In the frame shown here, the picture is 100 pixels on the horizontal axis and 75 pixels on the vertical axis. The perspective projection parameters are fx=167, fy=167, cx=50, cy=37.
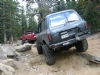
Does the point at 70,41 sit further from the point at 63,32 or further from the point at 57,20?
the point at 57,20

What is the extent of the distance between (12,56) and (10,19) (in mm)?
21842

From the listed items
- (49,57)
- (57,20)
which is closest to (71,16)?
(57,20)

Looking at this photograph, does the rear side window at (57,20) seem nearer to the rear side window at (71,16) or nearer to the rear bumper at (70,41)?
the rear side window at (71,16)

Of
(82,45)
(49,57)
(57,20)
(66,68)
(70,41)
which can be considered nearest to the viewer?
(70,41)

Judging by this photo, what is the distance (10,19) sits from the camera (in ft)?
96.6

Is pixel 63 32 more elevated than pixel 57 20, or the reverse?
pixel 57 20

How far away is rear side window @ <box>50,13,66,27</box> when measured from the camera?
7017 mm

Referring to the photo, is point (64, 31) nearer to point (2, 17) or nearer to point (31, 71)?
point (31, 71)

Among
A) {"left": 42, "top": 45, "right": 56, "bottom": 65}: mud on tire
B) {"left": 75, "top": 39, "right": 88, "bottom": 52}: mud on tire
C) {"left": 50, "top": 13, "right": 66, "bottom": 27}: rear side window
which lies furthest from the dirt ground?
{"left": 50, "top": 13, "right": 66, "bottom": 27}: rear side window

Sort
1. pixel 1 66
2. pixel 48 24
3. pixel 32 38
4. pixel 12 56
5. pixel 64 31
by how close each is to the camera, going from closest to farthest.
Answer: pixel 1 66, pixel 64 31, pixel 48 24, pixel 12 56, pixel 32 38

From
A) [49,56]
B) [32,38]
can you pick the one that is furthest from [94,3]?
[49,56]

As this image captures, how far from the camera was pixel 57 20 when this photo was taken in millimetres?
7164

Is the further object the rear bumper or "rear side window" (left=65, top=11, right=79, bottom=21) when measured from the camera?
"rear side window" (left=65, top=11, right=79, bottom=21)

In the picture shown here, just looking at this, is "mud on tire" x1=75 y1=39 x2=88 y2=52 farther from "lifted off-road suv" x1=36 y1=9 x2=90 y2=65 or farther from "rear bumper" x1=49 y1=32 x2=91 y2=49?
"rear bumper" x1=49 y1=32 x2=91 y2=49
